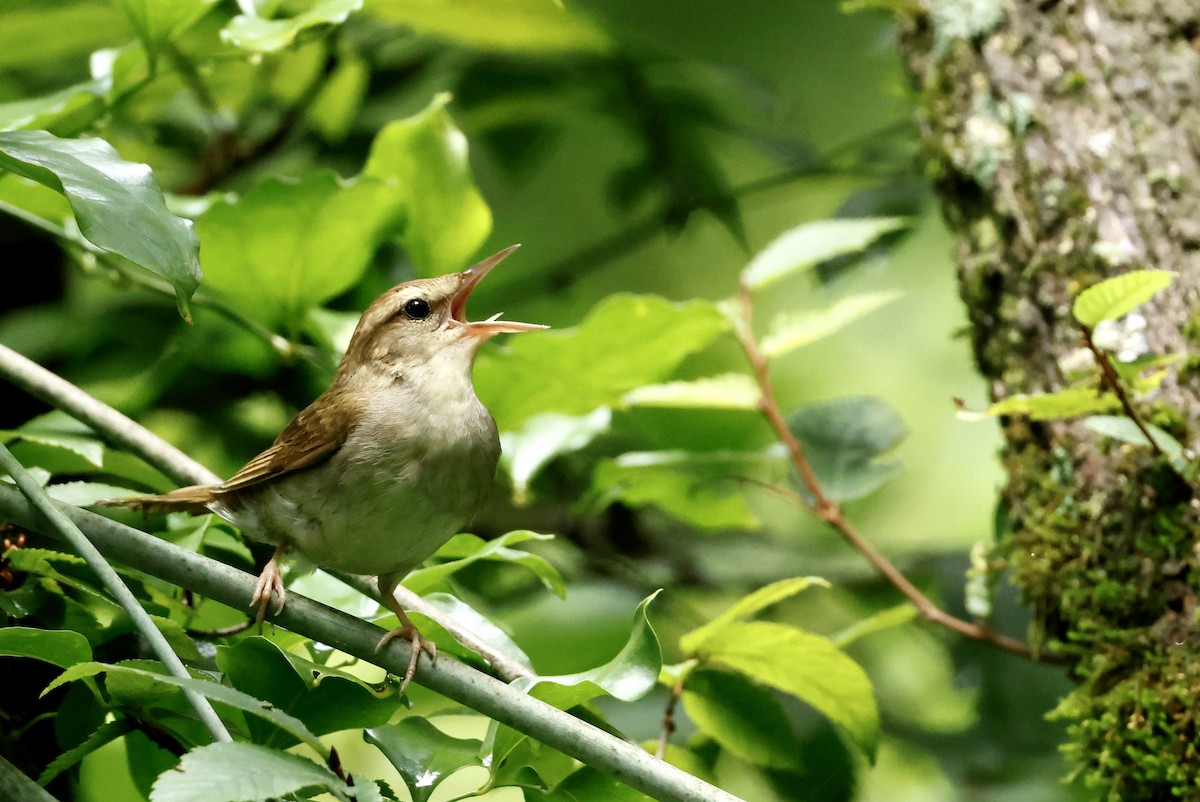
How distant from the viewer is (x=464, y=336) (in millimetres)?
2115

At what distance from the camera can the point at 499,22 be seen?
267 cm

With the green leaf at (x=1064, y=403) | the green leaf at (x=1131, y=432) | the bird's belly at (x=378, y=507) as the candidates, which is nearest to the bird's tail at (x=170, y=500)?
the bird's belly at (x=378, y=507)

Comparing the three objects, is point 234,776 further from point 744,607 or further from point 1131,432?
point 1131,432

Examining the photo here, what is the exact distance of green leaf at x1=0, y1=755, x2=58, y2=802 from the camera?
3.92ft

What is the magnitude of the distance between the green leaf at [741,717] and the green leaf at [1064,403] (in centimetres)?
67

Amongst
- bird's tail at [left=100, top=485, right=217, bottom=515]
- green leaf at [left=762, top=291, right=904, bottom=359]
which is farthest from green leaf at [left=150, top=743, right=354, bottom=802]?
green leaf at [left=762, top=291, right=904, bottom=359]

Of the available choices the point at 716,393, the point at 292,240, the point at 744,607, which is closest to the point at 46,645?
the point at 744,607

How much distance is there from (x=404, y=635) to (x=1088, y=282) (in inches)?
56.5

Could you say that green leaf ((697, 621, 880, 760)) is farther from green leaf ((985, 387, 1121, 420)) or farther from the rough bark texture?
green leaf ((985, 387, 1121, 420))

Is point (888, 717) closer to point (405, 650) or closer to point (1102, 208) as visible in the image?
point (1102, 208)

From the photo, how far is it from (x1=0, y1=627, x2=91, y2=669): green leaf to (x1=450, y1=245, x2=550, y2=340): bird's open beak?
90 centimetres

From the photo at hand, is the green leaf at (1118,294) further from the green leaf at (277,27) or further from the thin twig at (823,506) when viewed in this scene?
the green leaf at (277,27)

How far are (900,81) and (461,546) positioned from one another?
1.62 m

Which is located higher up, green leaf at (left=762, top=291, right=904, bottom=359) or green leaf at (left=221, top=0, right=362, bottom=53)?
green leaf at (left=221, top=0, right=362, bottom=53)
